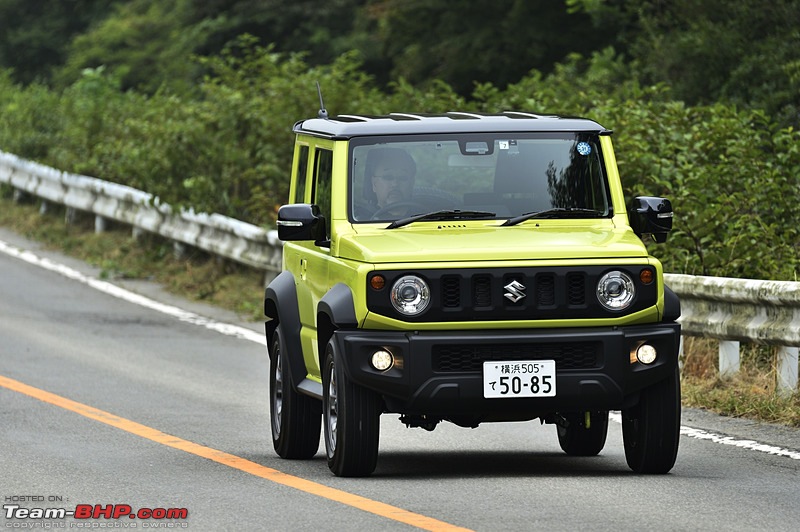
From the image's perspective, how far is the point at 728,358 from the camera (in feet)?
40.0

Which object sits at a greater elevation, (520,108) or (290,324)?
(520,108)

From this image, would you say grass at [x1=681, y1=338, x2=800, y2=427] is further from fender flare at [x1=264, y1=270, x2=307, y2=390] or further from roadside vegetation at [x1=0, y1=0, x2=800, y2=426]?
fender flare at [x1=264, y1=270, x2=307, y2=390]

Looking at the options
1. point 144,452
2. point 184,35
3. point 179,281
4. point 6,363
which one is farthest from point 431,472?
point 184,35

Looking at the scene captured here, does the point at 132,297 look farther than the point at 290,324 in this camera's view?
Yes

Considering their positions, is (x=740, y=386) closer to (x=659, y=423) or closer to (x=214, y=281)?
(x=659, y=423)

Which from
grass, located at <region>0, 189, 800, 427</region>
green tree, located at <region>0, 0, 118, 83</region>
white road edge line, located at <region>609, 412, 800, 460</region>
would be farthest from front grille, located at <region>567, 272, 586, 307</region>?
green tree, located at <region>0, 0, 118, 83</region>

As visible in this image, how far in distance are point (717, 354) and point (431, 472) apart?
4.29 m

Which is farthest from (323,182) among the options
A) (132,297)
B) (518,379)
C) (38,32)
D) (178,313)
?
(38,32)

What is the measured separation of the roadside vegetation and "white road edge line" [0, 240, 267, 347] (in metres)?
0.52

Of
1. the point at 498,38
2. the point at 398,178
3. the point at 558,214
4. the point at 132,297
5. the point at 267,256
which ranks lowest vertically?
the point at 132,297

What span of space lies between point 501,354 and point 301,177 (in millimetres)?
2428

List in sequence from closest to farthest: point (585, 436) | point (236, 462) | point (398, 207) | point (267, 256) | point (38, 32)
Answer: point (398, 207), point (236, 462), point (585, 436), point (267, 256), point (38, 32)

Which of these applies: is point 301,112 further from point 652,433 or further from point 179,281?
point 652,433

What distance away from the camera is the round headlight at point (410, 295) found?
27.3 ft
